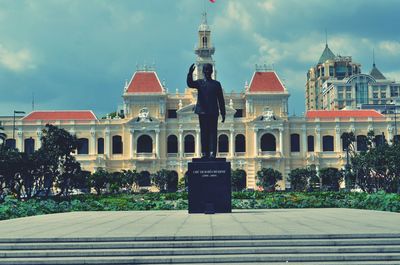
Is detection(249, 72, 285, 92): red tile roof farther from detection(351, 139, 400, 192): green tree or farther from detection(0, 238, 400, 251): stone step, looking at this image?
detection(0, 238, 400, 251): stone step

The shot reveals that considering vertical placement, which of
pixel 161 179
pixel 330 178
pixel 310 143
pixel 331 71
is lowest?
pixel 330 178

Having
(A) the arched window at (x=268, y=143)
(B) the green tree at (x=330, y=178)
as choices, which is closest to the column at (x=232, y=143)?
(A) the arched window at (x=268, y=143)

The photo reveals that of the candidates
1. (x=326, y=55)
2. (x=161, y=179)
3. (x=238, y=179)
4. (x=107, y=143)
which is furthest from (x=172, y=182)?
(x=326, y=55)

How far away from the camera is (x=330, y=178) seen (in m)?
63.9

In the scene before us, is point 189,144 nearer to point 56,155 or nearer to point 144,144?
point 144,144

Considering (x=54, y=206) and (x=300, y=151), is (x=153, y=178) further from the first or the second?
(x=54, y=206)

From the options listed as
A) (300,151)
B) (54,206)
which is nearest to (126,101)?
(300,151)

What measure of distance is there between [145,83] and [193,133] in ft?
29.1

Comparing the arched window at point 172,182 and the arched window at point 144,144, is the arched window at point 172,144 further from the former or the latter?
the arched window at point 172,182

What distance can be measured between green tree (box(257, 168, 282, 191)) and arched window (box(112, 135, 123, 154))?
56.4ft

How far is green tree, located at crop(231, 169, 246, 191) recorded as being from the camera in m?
63.1

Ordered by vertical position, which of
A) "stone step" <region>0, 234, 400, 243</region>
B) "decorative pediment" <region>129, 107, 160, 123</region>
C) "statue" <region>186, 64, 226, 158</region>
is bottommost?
"stone step" <region>0, 234, 400, 243</region>

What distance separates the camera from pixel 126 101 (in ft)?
234

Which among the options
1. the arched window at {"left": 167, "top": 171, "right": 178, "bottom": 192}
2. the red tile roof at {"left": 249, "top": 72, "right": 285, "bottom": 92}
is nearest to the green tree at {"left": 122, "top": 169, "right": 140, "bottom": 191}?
the arched window at {"left": 167, "top": 171, "right": 178, "bottom": 192}
